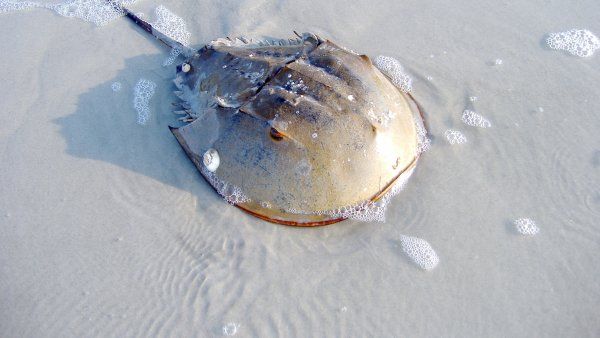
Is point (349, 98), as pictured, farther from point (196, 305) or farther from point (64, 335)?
point (64, 335)

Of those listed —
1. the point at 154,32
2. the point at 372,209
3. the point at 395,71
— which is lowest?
the point at 154,32

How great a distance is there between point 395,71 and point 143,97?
83.5 inches

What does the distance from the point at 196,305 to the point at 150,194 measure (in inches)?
35.6

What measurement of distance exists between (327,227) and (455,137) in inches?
48.8

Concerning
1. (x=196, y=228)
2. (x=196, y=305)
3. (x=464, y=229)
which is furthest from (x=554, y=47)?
(x=196, y=305)

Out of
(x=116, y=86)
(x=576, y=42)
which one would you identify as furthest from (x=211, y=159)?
(x=576, y=42)

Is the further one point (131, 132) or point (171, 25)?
point (171, 25)

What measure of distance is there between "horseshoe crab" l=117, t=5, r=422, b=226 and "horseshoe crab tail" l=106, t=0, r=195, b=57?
0.70m

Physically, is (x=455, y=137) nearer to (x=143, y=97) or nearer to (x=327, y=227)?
(x=327, y=227)

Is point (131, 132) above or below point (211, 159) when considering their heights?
below

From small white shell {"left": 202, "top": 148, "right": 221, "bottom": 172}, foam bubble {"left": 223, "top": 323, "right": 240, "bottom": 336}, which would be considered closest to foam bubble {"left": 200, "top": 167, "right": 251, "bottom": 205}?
small white shell {"left": 202, "top": 148, "right": 221, "bottom": 172}

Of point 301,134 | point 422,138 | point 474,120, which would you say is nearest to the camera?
point 301,134

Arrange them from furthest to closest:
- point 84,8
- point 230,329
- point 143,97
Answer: point 84,8 < point 143,97 < point 230,329

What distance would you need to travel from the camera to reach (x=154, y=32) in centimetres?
388
